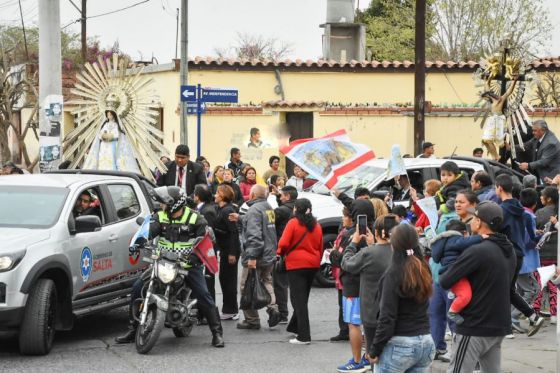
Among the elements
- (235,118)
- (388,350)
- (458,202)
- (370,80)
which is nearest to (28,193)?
(458,202)

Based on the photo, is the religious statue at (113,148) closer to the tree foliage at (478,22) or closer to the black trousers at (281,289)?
the black trousers at (281,289)

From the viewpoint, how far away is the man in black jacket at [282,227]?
12.8m

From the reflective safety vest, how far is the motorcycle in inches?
2.9

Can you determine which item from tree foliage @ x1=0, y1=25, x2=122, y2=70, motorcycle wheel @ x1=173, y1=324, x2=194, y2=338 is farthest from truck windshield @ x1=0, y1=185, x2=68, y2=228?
tree foliage @ x1=0, y1=25, x2=122, y2=70

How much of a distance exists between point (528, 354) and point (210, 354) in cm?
320

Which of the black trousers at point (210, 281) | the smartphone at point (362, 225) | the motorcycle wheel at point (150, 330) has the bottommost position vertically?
the motorcycle wheel at point (150, 330)

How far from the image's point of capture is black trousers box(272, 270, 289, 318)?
41.8 ft

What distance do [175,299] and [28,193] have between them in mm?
1993

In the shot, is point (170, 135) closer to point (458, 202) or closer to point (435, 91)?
point (435, 91)

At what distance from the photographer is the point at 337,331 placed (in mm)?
12594

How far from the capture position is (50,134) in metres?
18.2

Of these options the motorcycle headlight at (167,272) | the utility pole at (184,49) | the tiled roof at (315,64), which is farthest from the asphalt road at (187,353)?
the tiled roof at (315,64)

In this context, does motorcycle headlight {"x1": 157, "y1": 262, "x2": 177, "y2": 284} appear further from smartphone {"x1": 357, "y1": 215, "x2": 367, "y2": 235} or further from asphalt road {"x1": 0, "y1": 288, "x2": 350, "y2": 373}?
smartphone {"x1": 357, "y1": 215, "x2": 367, "y2": 235}

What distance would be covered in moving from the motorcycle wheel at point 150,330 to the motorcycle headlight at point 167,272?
0.30 meters
